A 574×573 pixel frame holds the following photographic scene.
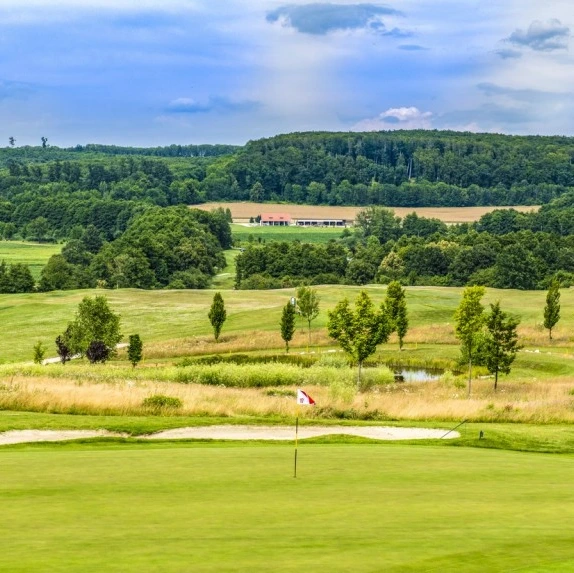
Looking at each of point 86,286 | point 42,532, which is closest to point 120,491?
point 42,532

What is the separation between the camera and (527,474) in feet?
61.3

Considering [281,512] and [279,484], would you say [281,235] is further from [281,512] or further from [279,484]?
[281,512]

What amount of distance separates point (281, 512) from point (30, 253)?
151 meters

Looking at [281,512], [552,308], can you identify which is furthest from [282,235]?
[281,512]

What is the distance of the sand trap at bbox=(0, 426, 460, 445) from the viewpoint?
25.5 metres

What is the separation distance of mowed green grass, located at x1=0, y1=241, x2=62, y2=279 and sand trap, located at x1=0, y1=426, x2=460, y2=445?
10476 centimetres

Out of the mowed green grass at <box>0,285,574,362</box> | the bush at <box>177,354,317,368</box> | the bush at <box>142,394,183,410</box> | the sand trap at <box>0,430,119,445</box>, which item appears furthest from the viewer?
the mowed green grass at <box>0,285,574,362</box>

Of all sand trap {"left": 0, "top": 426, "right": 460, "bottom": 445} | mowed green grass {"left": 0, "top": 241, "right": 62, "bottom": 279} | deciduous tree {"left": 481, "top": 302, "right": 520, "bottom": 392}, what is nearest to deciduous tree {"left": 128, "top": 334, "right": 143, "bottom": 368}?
deciduous tree {"left": 481, "top": 302, "right": 520, "bottom": 392}

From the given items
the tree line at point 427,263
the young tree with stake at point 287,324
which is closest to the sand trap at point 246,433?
the young tree with stake at point 287,324

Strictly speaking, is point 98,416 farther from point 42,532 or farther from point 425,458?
point 42,532

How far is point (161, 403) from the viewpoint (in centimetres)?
3231

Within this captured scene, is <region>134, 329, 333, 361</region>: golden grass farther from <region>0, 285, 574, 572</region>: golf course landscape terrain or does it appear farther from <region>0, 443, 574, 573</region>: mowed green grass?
<region>0, 443, 574, 573</region>: mowed green grass

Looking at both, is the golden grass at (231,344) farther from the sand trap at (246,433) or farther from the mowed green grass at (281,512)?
the mowed green grass at (281,512)

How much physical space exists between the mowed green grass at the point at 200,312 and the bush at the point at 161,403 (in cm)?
3308
